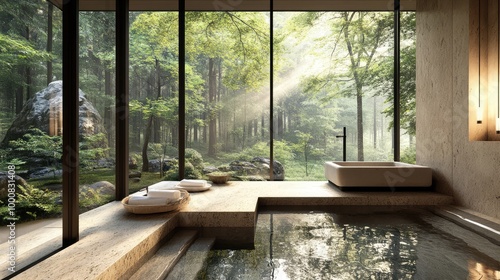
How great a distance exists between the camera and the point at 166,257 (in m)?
1.80

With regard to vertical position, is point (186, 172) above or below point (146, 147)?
below

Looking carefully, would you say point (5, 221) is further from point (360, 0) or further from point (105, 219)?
point (360, 0)

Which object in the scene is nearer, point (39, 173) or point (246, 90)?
point (39, 173)

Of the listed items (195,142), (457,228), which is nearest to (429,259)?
(457,228)

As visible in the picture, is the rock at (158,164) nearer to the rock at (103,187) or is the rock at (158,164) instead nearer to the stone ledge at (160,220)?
the rock at (103,187)

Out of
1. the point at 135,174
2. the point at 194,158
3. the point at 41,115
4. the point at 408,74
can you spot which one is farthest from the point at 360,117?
the point at 41,115

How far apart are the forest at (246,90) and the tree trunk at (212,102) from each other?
0.04 metres

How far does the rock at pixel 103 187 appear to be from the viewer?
16.8 ft

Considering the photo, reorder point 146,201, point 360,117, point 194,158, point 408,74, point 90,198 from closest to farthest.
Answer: point 146,201 → point 90,198 → point 408,74 → point 194,158 → point 360,117

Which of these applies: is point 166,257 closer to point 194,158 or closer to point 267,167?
point 194,158

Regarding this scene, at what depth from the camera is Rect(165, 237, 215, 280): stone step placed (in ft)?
5.28

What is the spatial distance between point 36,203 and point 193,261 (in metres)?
3.20

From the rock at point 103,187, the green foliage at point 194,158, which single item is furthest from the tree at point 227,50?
the rock at point 103,187

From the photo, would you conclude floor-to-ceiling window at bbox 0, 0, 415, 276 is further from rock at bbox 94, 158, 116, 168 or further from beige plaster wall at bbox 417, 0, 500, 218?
beige plaster wall at bbox 417, 0, 500, 218
